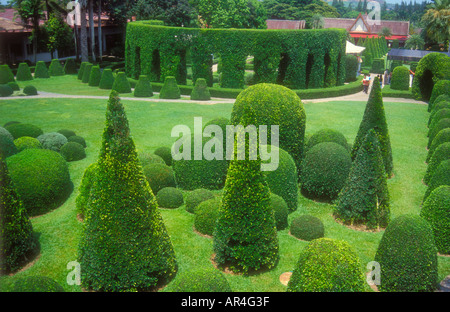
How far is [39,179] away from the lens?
42.7 feet

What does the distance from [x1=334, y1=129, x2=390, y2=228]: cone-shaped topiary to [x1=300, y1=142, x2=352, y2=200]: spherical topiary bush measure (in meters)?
1.31

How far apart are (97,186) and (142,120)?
16.8 metres

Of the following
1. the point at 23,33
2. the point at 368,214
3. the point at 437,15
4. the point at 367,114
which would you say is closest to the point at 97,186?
the point at 368,214

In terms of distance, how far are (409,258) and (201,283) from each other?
15.4ft

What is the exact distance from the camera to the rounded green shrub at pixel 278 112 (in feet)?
47.8

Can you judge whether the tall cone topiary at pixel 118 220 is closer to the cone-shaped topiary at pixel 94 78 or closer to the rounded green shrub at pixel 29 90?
the rounded green shrub at pixel 29 90

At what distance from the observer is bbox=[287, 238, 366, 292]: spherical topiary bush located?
25.2 feet

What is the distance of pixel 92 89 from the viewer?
35281 millimetres

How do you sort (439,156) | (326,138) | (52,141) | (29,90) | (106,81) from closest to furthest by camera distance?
(439,156)
(326,138)
(52,141)
(29,90)
(106,81)

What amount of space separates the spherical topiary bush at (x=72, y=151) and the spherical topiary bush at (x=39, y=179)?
3.86m

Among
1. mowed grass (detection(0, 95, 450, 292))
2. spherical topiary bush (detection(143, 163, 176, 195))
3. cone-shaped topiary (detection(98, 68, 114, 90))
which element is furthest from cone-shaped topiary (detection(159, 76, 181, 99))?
spherical topiary bush (detection(143, 163, 176, 195))

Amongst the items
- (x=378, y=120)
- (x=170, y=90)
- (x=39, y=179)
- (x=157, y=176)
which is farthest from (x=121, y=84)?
(x=378, y=120)

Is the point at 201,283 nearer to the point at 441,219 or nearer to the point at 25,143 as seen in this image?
the point at 441,219

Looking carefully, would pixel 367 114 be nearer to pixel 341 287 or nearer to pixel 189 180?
pixel 189 180
